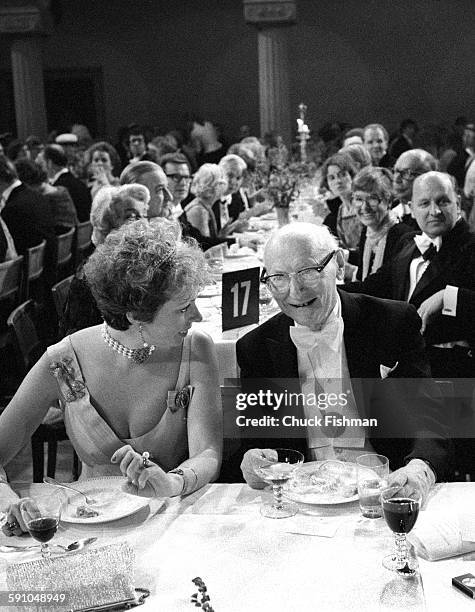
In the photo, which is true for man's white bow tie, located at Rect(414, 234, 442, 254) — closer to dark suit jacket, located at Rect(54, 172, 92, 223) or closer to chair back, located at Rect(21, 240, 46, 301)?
chair back, located at Rect(21, 240, 46, 301)

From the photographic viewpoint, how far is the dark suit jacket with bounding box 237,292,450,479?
97.2 inches

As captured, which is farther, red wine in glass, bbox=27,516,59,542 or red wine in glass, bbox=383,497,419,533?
red wine in glass, bbox=27,516,59,542

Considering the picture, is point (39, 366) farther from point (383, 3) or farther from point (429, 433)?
point (383, 3)

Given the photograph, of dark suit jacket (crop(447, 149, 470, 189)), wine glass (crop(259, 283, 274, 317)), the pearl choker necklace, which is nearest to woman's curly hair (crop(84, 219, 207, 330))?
the pearl choker necklace

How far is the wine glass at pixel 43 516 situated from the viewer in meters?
1.80

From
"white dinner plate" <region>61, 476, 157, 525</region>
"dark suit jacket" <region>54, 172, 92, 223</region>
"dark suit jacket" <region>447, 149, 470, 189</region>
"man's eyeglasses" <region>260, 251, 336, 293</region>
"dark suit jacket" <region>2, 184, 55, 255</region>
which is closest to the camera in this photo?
"white dinner plate" <region>61, 476, 157, 525</region>

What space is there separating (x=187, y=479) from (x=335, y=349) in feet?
2.00

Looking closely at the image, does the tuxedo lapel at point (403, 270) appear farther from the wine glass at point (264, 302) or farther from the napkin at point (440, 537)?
the napkin at point (440, 537)

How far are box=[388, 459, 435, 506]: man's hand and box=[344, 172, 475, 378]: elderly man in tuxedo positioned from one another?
65.1 inches

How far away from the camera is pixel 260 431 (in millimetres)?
2426

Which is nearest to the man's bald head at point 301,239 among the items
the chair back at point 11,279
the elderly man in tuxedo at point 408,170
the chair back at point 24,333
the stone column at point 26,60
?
the chair back at point 24,333

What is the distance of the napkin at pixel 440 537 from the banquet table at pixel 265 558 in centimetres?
2

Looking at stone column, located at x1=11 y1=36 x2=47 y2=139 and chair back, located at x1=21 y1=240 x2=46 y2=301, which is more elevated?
stone column, located at x1=11 y1=36 x2=47 y2=139

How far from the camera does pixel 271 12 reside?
13797 millimetres
